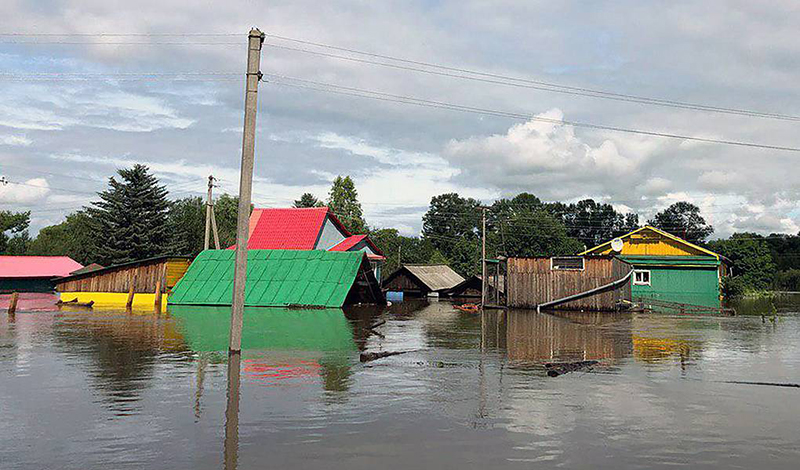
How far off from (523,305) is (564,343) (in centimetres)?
1745

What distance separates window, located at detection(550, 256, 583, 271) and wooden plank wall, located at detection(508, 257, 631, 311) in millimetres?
196

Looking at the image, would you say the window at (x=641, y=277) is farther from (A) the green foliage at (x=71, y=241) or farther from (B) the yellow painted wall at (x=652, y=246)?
(A) the green foliage at (x=71, y=241)

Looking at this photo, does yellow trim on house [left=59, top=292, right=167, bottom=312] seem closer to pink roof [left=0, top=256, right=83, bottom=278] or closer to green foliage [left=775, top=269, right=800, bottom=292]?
pink roof [left=0, top=256, right=83, bottom=278]

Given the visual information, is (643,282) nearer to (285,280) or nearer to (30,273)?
(285,280)

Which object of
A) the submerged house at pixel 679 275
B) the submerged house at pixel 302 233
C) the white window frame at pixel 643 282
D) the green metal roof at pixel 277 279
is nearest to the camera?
the green metal roof at pixel 277 279

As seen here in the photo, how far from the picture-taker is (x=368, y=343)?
750 inches

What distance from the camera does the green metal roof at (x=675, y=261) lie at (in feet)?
160

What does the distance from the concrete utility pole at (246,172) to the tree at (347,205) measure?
213 feet

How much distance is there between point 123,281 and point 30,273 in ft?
81.2

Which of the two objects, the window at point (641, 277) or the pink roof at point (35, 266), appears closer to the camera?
the window at point (641, 277)

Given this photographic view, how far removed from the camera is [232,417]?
364 inches

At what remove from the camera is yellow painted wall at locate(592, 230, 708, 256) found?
51938 mm

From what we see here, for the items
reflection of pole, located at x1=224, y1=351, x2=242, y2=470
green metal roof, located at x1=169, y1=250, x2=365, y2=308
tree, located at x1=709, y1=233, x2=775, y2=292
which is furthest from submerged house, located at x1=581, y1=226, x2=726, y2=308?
reflection of pole, located at x1=224, y1=351, x2=242, y2=470

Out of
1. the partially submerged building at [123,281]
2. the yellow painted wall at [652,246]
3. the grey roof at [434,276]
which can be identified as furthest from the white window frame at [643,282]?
the partially submerged building at [123,281]
